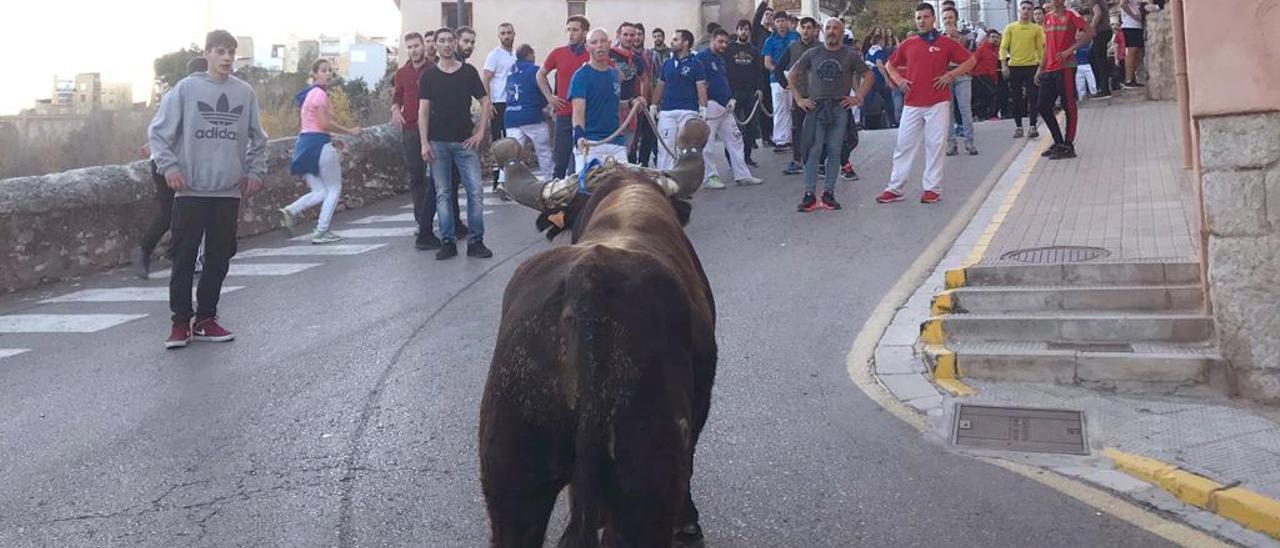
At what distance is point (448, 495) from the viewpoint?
5.57 meters

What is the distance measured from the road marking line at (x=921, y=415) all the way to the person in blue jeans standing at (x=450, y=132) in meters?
4.01

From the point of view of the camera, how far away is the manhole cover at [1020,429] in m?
6.10

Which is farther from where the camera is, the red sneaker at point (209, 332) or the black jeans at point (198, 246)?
the red sneaker at point (209, 332)

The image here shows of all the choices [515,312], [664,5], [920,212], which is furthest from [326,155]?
[664,5]

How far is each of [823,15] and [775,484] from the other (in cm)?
3828

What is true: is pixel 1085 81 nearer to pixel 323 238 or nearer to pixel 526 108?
pixel 526 108

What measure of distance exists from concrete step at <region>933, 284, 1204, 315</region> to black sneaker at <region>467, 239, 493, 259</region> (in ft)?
15.7

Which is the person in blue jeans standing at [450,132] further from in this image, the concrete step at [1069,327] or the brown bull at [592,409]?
the brown bull at [592,409]

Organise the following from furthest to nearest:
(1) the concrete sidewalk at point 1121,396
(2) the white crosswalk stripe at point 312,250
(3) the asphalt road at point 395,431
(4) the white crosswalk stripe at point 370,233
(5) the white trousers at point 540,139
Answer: (5) the white trousers at point 540,139
(4) the white crosswalk stripe at point 370,233
(2) the white crosswalk stripe at point 312,250
(1) the concrete sidewalk at point 1121,396
(3) the asphalt road at point 395,431

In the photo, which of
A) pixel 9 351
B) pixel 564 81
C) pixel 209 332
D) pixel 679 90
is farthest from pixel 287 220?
pixel 209 332

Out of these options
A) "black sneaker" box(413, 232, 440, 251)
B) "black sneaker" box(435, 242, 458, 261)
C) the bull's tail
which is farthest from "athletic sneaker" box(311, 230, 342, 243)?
the bull's tail

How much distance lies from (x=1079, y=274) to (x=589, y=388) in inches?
213

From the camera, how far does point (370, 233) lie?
46.4ft

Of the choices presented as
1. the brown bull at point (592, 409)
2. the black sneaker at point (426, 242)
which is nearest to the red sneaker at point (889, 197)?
the black sneaker at point (426, 242)
